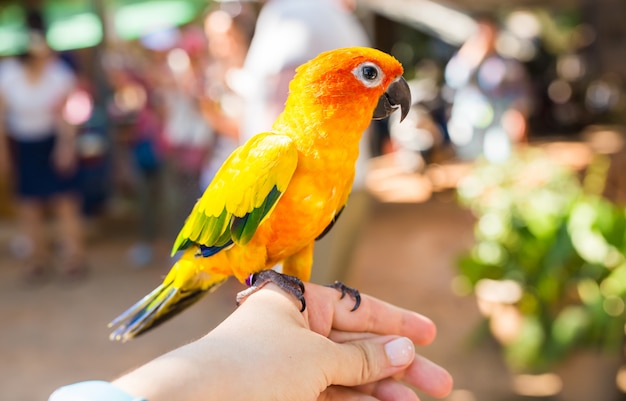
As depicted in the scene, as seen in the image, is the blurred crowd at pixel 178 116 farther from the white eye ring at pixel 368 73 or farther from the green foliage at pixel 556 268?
the white eye ring at pixel 368 73

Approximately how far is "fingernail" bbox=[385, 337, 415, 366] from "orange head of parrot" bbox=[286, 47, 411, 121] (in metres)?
0.45

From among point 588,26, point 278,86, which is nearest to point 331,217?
point 278,86

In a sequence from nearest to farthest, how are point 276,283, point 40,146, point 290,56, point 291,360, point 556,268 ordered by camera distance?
point 291,360 → point 276,283 → point 290,56 → point 556,268 → point 40,146

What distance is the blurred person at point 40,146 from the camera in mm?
4301

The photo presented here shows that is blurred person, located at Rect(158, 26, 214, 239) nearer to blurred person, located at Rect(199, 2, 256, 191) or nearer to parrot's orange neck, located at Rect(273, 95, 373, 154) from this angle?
blurred person, located at Rect(199, 2, 256, 191)

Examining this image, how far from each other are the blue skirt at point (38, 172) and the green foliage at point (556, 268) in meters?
2.94

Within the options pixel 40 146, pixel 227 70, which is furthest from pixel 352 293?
pixel 40 146

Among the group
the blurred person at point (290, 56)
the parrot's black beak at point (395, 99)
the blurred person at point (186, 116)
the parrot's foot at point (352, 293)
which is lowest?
the parrot's foot at point (352, 293)

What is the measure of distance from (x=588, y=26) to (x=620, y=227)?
8288 mm

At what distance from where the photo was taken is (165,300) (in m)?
1.27

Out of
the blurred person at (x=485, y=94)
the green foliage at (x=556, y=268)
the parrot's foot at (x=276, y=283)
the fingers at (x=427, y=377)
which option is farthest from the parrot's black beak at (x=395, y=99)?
the blurred person at (x=485, y=94)

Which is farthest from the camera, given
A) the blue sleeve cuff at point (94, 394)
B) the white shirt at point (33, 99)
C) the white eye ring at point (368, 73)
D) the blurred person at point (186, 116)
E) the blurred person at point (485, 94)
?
the blurred person at point (485, 94)

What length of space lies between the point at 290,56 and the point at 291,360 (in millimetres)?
1174

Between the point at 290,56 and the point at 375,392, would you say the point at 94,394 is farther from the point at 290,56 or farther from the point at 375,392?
the point at 290,56
